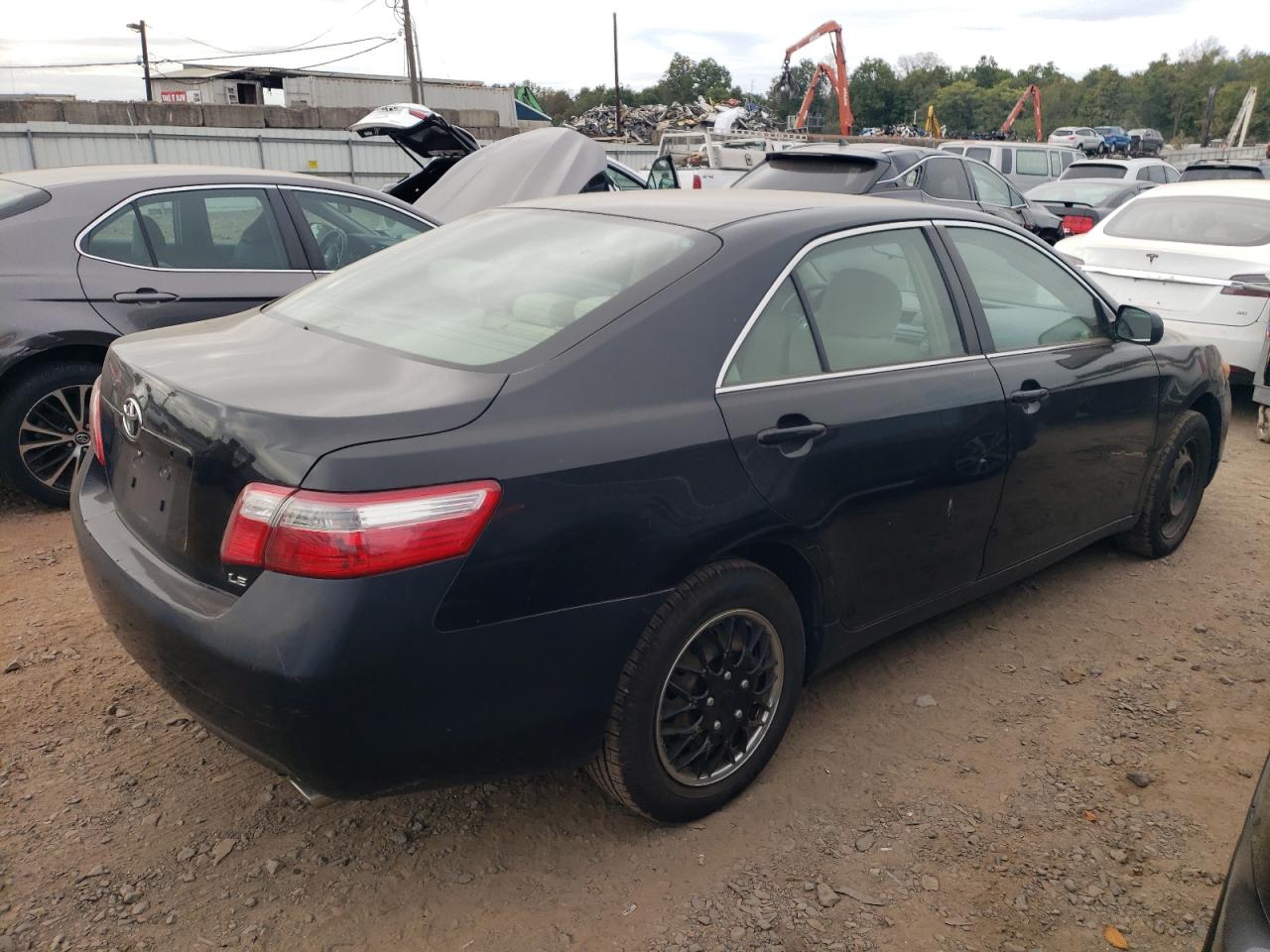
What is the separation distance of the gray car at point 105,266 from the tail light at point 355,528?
3.21m

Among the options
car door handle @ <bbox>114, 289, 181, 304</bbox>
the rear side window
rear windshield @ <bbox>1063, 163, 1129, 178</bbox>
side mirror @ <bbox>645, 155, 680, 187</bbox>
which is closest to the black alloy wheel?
car door handle @ <bbox>114, 289, 181, 304</bbox>

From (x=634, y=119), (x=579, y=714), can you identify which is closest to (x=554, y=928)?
(x=579, y=714)

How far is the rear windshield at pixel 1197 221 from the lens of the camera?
7.39m

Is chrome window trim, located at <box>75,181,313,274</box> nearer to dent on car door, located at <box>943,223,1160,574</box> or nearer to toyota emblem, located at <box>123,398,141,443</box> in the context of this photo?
toyota emblem, located at <box>123,398,141,443</box>

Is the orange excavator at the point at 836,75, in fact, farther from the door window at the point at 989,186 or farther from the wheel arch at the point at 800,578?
the wheel arch at the point at 800,578

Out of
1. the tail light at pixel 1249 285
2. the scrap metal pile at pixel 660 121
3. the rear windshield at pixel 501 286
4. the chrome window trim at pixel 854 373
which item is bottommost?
the tail light at pixel 1249 285

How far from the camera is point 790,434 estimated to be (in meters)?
2.80

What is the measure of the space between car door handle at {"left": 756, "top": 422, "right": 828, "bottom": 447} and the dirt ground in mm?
1021

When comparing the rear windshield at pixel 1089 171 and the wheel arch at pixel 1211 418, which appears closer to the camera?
the wheel arch at pixel 1211 418

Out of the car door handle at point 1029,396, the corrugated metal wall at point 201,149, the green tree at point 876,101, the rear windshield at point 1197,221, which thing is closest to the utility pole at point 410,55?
the corrugated metal wall at point 201,149

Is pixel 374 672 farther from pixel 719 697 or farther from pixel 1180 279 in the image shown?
pixel 1180 279

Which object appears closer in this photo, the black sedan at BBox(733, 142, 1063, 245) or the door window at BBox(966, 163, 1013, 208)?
the black sedan at BBox(733, 142, 1063, 245)

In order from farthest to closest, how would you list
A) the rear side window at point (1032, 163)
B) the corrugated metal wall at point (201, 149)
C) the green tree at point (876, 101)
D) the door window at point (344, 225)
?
the green tree at point (876, 101) → the rear side window at point (1032, 163) → the corrugated metal wall at point (201, 149) → the door window at point (344, 225)

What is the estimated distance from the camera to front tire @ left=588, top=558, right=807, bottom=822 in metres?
2.57
